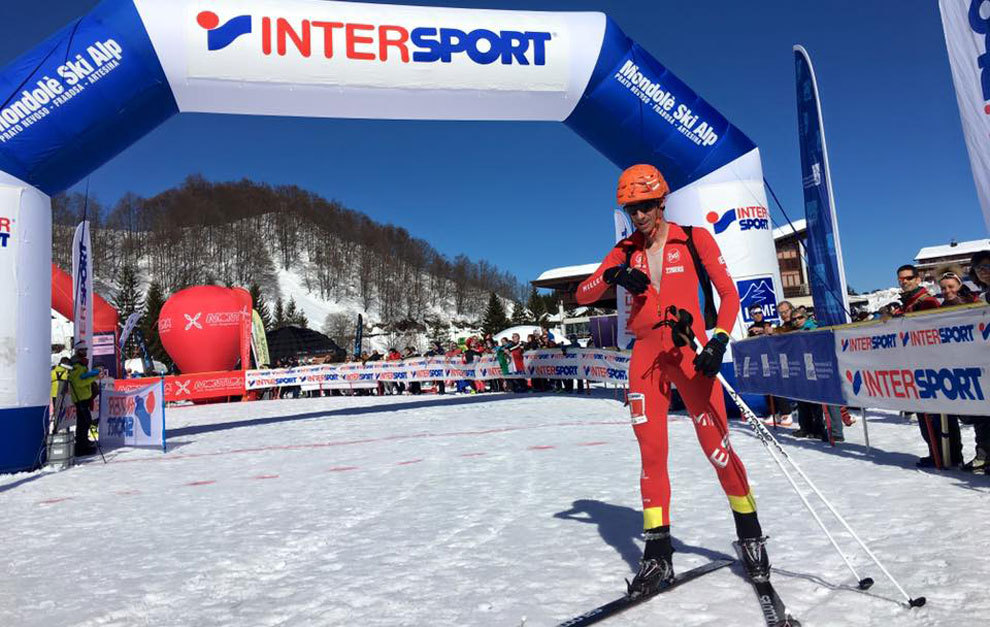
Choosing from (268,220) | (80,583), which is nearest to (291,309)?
(268,220)

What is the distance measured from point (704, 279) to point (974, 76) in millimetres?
2449

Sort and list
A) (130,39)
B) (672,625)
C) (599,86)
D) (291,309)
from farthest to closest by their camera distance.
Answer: (291,309) < (599,86) < (130,39) < (672,625)

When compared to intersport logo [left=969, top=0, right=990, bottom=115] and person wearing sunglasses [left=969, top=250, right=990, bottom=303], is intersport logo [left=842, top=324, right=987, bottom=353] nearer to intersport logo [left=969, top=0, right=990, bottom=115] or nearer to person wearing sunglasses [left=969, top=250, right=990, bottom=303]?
person wearing sunglasses [left=969, top=250, right=990, bottom=303]

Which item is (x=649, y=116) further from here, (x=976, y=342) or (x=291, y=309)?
(x=291, y=309)

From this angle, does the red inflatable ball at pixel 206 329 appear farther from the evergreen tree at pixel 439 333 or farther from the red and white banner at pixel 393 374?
the evergreen tree at pixel 439 333

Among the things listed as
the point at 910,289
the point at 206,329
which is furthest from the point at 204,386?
the point at 910,289

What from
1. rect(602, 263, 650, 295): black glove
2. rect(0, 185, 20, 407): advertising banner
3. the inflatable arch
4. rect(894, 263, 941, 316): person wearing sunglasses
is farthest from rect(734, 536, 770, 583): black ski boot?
rect(0, 185, 20, 407): advertising banner

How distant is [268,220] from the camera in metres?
126

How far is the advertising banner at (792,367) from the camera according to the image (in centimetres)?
657

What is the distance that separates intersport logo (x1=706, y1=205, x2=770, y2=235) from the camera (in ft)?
32.0


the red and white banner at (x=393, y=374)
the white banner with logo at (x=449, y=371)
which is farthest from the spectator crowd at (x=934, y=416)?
the red and white banner at (x=393, y=374)

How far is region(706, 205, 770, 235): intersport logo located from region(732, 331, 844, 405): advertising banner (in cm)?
197

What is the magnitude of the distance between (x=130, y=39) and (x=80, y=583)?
24.3 ft

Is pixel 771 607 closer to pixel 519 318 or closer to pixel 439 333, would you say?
pixel 519 318
